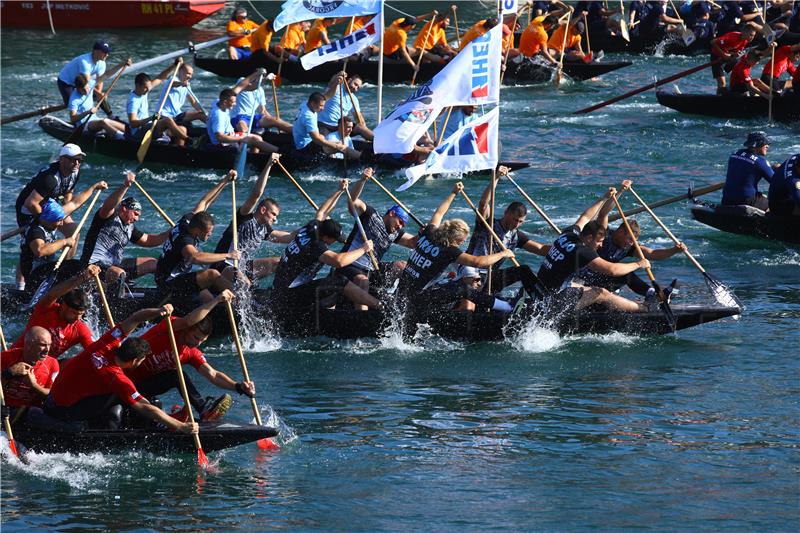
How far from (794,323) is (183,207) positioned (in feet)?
34.1

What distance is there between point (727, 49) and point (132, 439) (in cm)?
2072

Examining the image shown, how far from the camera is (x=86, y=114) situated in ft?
80.7

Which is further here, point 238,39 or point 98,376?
point 238,39

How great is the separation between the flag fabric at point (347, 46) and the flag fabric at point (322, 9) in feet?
0.86

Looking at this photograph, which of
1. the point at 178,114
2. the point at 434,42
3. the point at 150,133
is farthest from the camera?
the point at 434,42

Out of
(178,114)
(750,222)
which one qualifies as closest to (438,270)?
(750,222)

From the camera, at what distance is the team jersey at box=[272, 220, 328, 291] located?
1531 cm

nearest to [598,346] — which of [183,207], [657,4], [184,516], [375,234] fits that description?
[375,234]

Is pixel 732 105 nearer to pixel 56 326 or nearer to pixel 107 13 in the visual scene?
pixel 56 326

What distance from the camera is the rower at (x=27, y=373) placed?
1191 cm

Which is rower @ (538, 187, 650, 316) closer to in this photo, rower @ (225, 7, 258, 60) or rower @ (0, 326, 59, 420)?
rower @ (0, 326, 59, 420)

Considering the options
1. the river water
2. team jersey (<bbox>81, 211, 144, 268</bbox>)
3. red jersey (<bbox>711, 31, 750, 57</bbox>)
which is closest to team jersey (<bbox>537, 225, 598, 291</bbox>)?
the river water

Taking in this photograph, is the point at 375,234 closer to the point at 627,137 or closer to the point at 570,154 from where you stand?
the point at 570,154

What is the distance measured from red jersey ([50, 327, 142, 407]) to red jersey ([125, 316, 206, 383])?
0.46 metres
